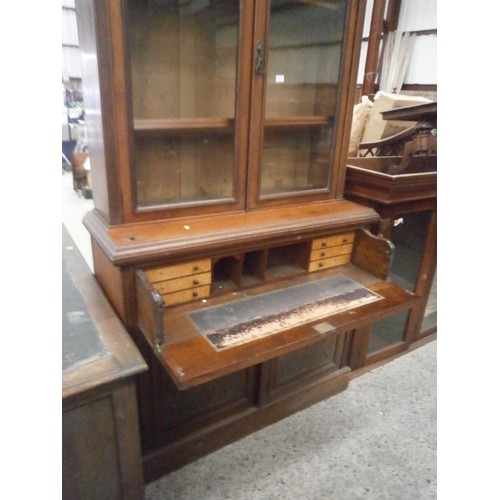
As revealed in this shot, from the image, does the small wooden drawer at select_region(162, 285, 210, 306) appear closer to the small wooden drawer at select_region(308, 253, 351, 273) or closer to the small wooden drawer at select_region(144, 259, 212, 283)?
the small wooden drawer at select_region(144, 259, 212, 283)

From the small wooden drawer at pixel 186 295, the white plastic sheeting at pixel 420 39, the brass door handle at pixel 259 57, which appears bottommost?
the small wooden drawer at pixel 186 295

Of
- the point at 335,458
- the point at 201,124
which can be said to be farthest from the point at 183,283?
the point at 335,458

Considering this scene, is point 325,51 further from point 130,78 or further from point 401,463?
point 401,463

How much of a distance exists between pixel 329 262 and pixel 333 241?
0.08 m

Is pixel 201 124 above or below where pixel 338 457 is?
above

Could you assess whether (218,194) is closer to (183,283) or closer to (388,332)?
(183,283)

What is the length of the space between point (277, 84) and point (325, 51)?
192 mm

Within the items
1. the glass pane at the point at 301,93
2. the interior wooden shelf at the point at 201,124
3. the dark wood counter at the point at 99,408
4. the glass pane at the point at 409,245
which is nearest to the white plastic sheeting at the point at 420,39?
the glass pane at the point at 409,245

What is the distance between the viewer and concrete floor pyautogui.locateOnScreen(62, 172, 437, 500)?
4.52ft

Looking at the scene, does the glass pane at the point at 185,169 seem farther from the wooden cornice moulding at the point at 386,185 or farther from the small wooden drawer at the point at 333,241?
the wooden cornice moulding at the point at 386,185

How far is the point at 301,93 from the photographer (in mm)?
1384

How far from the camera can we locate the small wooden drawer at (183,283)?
3.59 feet

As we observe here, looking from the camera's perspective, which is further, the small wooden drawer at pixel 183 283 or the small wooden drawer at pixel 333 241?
the small wooden drawer at pixel 333 241

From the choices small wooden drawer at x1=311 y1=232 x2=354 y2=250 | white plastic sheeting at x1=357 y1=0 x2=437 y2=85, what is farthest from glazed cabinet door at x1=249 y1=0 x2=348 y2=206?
white plastic sheeting at x1=357 y1=0 x2=437 y2=85
